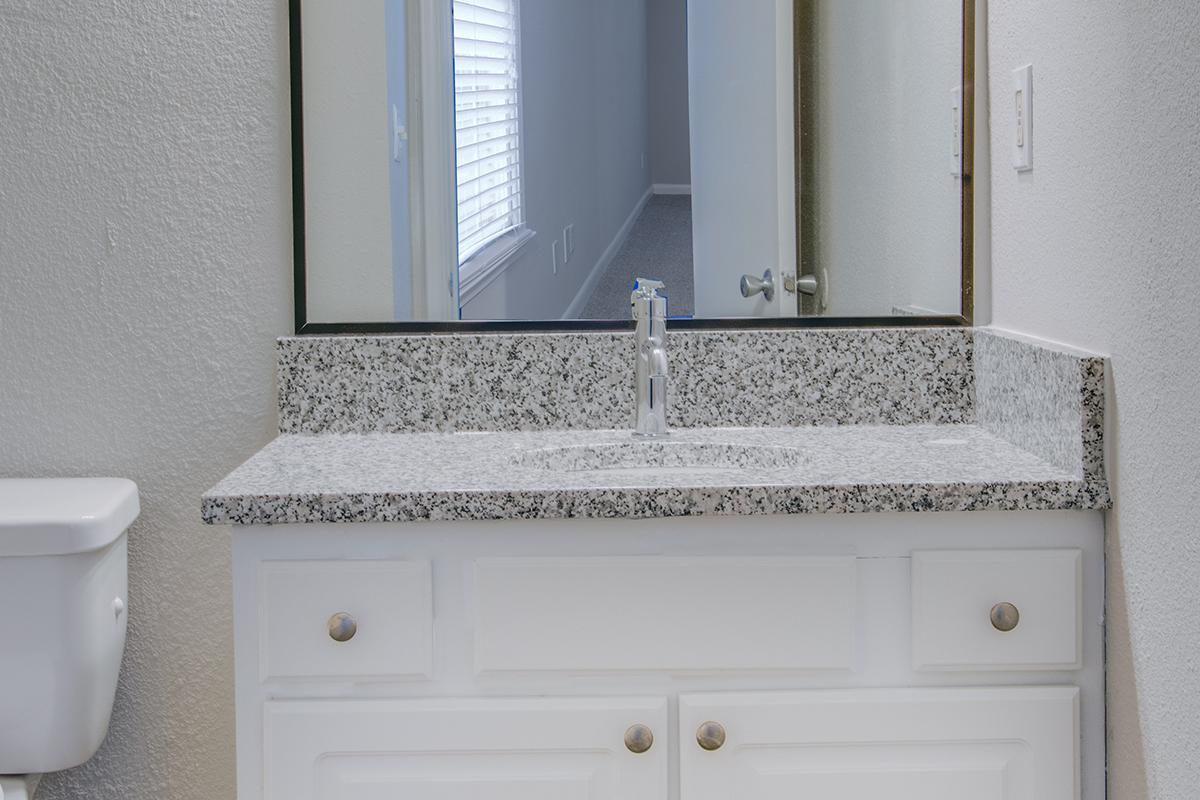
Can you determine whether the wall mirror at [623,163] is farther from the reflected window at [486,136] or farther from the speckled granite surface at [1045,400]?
the speckled granite surface at [1045,400]

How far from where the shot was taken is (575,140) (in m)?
1.65

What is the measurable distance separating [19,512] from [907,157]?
3.75 ft

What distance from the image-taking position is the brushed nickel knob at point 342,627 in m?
1.20

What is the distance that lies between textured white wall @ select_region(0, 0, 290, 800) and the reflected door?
0.53m

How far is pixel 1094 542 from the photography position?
123 centimetres

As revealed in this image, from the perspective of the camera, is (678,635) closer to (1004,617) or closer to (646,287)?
(1004,617)

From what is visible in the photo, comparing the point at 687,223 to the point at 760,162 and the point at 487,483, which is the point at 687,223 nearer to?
the point at 760,162

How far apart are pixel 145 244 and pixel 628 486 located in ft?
2.49

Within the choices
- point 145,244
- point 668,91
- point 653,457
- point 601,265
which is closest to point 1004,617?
point 653,457

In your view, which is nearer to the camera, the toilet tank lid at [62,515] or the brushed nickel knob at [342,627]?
the brushed nickel knob at [342,627]

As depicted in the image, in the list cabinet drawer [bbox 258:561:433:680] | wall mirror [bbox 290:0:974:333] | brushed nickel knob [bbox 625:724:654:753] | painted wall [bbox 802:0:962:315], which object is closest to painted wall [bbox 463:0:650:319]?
wall mirror [bbox 290:0:974:333]

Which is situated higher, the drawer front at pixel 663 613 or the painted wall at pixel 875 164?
the painted wall at pixel 875 164

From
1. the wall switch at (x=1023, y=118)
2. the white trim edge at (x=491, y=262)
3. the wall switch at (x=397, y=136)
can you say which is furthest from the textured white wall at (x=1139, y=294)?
the wall switch at (x=397, y=136)

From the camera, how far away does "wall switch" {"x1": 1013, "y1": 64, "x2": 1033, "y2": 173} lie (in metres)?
1.39
